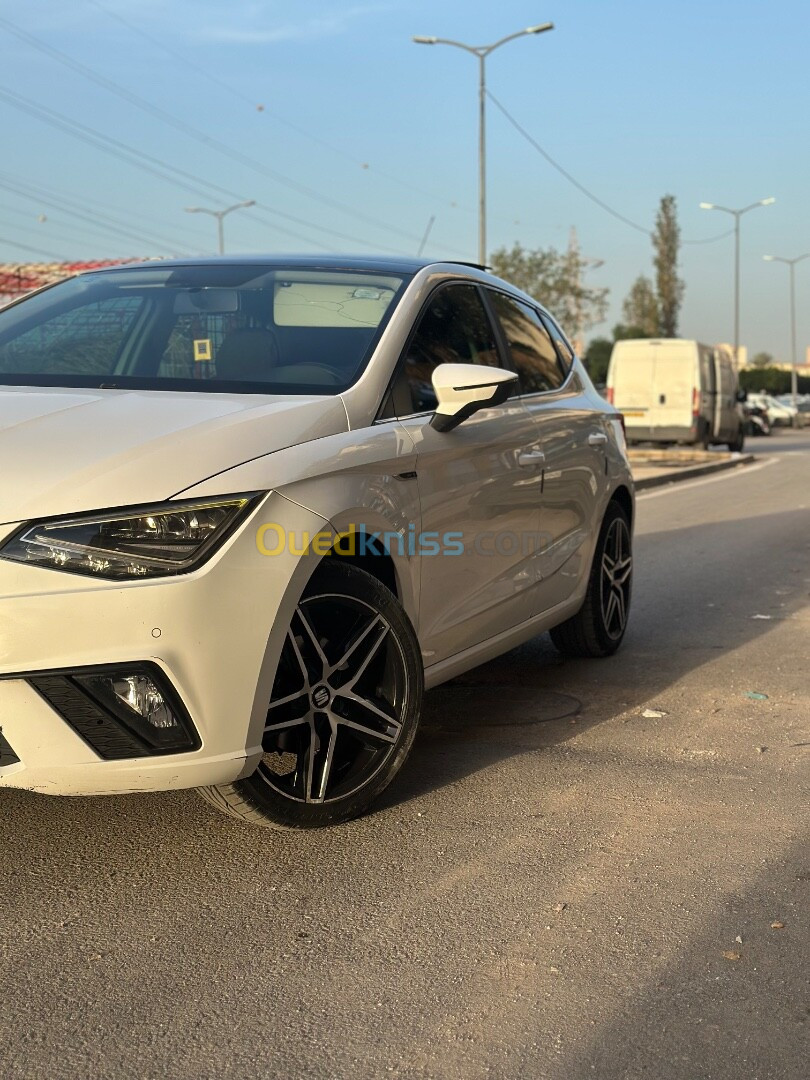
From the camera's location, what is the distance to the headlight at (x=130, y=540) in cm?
307

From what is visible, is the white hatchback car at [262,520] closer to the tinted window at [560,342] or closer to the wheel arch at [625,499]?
the tinted window at [560,342]

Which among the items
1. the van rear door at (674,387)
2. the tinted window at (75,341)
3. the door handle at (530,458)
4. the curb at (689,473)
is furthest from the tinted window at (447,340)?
the van rear door at (674,387)

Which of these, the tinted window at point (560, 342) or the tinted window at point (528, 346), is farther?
the tinted window at point (560, 342)

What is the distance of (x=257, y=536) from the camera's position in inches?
129

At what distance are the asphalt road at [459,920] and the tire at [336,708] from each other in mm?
125

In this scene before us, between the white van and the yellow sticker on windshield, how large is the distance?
22.0 meters

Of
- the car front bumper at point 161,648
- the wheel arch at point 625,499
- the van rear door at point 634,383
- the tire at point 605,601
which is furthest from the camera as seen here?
the van rear door at point 634,383

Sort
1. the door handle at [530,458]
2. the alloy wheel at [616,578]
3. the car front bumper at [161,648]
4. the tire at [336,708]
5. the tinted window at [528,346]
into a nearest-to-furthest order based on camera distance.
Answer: the car front bumper at [161,648] → the tire at [336,708] → the door handle at [530,458] → the tinted window at [528,346] → the alloy wheel at [616,578]

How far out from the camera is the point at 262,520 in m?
3.31

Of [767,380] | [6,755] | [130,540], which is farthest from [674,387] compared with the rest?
[767,380]

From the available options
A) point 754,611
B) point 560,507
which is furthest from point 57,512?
point 754,611

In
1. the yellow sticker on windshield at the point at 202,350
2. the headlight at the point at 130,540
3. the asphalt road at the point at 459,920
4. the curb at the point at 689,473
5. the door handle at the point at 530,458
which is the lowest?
the curb at the point at 689,473

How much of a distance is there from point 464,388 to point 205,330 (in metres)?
0.91

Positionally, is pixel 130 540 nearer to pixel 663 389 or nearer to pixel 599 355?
pixel 663 389
